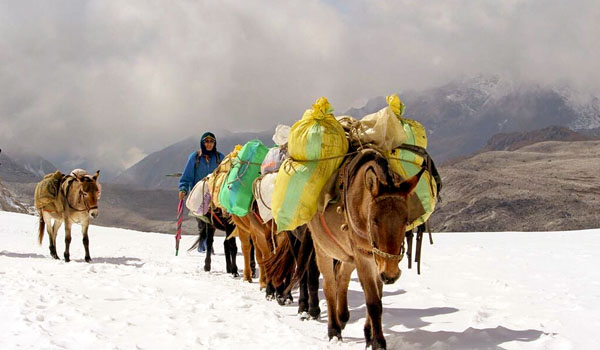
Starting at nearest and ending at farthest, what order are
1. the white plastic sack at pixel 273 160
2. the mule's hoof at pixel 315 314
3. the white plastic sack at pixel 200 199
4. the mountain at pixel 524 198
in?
the mule's hoof at pixel 315 314 < the white plastic sack at pixel 273 160 < the white plastic sack at pixel 200 199 < the mountain at pixel 524 198

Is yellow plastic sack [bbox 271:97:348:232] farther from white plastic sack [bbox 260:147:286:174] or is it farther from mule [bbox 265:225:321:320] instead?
white plastic sack [bbox 260:147:286:174]

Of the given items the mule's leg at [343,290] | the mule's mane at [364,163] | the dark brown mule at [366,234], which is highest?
the mule's mane at [364,163]

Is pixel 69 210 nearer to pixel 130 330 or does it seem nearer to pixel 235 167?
pixel 235 167

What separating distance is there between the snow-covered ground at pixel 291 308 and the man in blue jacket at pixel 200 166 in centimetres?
203

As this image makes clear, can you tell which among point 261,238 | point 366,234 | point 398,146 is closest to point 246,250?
point 261,238

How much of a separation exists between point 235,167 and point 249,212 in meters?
0.70

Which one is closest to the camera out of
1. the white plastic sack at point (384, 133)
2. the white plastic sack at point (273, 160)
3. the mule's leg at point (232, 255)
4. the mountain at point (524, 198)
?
the white plastic sack at point (384, 133)

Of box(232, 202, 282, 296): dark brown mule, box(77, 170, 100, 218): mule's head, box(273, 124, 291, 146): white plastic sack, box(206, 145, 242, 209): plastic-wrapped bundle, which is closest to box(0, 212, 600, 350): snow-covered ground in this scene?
box(232, 202, 282, 296): dark brown mule

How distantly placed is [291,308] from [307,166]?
230 centimetres

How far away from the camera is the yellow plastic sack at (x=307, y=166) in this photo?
15.5 ft

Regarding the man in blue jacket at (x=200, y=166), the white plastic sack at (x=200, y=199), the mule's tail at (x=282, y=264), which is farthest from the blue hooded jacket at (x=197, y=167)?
the mule's tail at (x=282, y=264)

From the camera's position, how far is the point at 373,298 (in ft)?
13.2

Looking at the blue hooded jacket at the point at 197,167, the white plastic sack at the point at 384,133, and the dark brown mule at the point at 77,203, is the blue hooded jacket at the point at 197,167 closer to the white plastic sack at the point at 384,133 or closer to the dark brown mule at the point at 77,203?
the dark brown mule at the point at 77,203

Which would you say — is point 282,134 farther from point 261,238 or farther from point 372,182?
point 372,182
